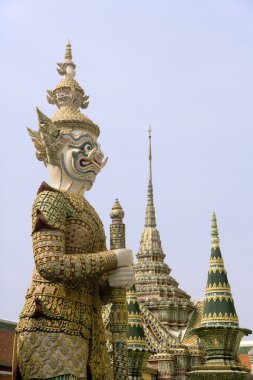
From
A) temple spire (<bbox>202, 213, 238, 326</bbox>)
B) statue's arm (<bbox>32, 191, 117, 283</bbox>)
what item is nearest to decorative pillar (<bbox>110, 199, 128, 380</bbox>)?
statue's arm (<bbox>32, 191, 117, 283</bbox>)

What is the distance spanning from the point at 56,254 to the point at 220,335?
168 inches

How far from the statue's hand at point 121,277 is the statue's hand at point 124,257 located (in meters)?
0.05

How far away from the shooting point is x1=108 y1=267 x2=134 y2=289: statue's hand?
639 cm

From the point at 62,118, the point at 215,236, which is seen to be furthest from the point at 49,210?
the point at 215,236

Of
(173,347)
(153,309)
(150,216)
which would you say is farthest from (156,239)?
(173,347)

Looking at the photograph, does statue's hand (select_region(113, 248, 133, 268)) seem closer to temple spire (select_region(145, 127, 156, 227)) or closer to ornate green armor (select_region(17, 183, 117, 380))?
ornate green armor (select_region(17, 183, 117, 380))

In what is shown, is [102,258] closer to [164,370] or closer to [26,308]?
[26,308]

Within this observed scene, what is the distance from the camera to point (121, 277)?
6.40m

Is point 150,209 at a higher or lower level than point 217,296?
higher

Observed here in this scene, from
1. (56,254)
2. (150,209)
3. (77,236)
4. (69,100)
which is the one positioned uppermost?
(150,209)

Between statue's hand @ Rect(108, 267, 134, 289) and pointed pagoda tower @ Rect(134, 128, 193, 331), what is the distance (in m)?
16.1

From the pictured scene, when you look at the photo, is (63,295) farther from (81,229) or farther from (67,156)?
(67,156)

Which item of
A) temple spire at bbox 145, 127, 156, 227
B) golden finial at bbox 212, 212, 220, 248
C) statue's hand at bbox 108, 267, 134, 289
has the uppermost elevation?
temple spire at bbox 145, 127, 156, 227

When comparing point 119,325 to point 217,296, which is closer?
point 119,325
